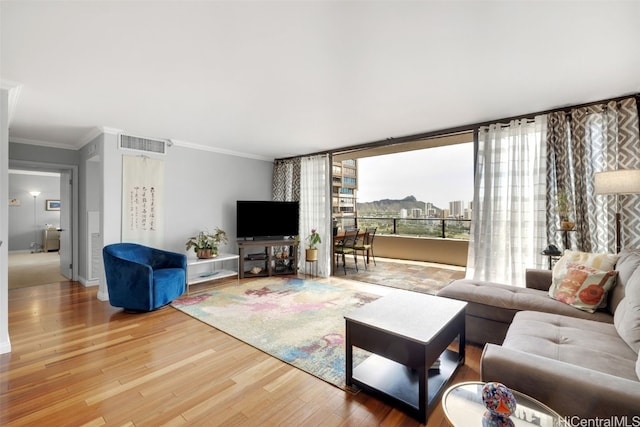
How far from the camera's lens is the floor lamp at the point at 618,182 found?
7.64 feet

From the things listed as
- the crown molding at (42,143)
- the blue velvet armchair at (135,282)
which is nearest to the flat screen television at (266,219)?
the blue velvet armchair at (135,282)

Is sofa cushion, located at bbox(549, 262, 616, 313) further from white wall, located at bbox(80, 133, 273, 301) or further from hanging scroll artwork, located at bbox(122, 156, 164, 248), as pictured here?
hanging scroll artwork, located at bbox(122, 156, 164, 248)

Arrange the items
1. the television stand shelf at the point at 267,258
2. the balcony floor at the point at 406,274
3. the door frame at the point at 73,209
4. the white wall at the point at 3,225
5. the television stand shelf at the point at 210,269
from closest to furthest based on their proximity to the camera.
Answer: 1. the white wall at the point at 3,225
2. the television stand shelf at the point at 210,269
3. the balcony floor at the point at 406,274
4. the door frame at the point at 73,209
5. the television stand shelf at the point at 267,258

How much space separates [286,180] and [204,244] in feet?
7.40

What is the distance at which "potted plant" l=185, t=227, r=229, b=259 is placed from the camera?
4.45m

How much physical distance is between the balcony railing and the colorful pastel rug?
9.91 ft

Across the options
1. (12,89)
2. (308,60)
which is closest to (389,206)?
(308,60)

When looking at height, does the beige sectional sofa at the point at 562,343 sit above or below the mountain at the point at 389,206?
below

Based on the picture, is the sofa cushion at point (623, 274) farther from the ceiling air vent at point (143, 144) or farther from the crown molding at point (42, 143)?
the crown molding at point (42, 143)

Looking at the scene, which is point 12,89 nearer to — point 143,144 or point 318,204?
point 143,144

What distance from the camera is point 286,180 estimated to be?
6070 millimetres

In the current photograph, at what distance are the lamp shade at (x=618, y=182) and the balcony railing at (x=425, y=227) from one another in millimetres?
3472

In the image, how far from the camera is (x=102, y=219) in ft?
12.6

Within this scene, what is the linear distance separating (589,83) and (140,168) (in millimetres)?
5407
